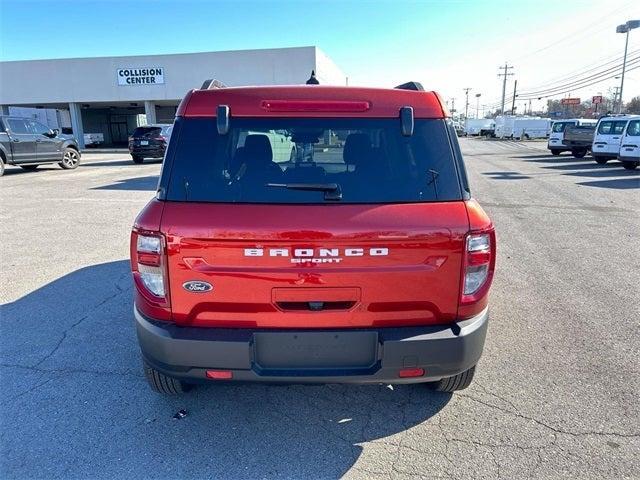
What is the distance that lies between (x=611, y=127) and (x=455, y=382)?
2031 cm

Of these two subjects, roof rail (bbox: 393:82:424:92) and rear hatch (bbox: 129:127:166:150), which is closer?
roof rail (bbox: 393:82:424:92)

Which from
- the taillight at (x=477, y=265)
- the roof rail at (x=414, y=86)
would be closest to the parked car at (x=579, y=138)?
the roof rail at (x=414, y=86)

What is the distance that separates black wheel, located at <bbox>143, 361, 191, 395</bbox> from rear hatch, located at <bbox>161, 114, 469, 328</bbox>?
666mm

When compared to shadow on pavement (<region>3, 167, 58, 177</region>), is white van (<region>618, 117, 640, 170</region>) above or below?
above

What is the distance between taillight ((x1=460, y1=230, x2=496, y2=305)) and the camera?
2316mm

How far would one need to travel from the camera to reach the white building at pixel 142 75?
1243 inches

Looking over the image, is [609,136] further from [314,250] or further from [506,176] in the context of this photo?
[314,250]

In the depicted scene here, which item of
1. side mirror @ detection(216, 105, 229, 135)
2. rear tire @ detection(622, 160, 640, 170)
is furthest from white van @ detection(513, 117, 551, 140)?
side mirror @ detection(216, 105, 229, 135)

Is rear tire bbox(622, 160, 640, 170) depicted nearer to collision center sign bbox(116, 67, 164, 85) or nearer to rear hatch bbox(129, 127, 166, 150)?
rear hatch bbox(129, 127, 166, 150)

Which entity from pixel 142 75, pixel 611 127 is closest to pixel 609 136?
pixel 611 127

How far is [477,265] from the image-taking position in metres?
2.36

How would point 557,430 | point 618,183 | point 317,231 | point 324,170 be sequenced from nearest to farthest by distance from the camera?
point 317,231 → point 324,170 → point 557,430 → point 618,183

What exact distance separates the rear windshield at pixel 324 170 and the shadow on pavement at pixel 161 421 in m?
1.27

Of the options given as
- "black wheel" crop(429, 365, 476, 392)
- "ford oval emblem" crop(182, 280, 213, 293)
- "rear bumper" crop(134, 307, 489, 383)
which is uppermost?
"ford oval emblem" crop(182, 280, 213, 293)
